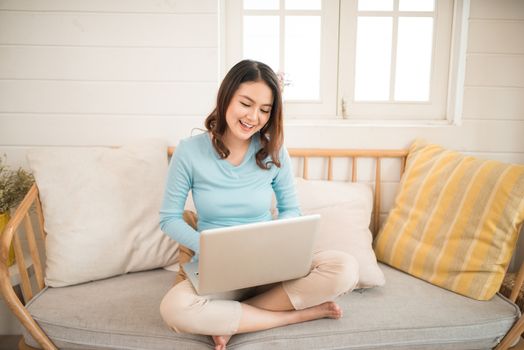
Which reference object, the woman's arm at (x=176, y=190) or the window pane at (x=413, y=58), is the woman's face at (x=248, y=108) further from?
the window pane at (x=413, y=58)

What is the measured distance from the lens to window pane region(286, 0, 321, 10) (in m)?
1.91

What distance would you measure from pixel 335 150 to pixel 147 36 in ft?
3.03

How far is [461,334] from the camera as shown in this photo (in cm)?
126

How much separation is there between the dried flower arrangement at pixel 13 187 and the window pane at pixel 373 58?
1481 millimetres

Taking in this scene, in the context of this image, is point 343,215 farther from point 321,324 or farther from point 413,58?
point 413,58

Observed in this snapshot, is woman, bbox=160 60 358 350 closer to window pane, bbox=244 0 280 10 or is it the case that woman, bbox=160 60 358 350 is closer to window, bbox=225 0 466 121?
window, bbox=225 0 466 121

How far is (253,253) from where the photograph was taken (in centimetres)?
106

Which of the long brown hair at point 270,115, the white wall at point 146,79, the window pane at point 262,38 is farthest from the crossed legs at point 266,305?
the window pane at point 262,38

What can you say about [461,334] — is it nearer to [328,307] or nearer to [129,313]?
[328,307]

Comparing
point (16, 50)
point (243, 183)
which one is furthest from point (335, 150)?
point (16, 50)

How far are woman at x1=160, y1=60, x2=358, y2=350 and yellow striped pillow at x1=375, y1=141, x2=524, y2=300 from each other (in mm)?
414

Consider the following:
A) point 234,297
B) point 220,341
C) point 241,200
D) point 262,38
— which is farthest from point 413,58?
point 220,341

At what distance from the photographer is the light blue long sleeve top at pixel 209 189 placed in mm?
1355

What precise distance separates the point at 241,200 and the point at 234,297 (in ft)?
1.00
